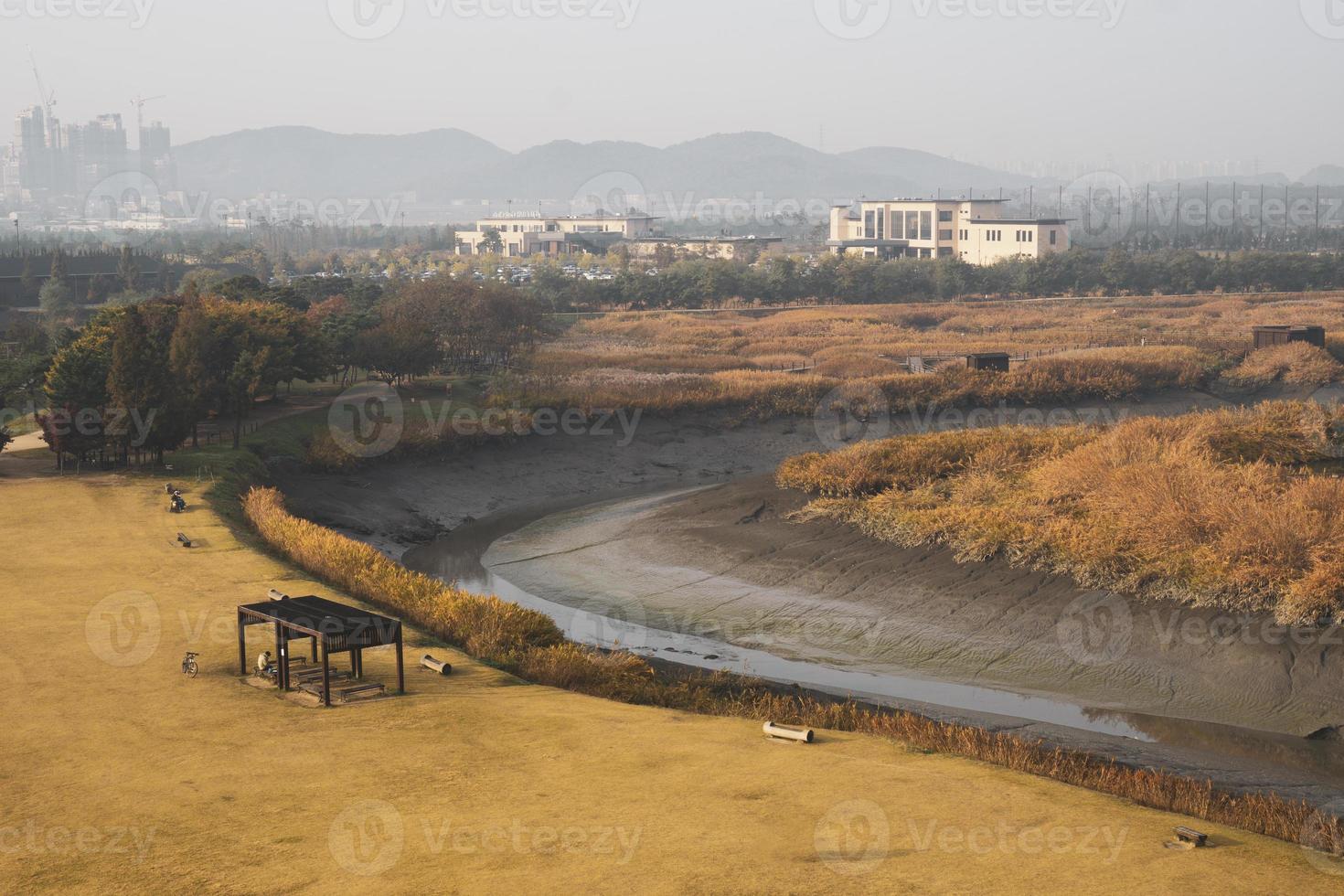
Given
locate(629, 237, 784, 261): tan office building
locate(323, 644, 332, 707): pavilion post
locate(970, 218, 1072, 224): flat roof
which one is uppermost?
locate(970, 218, 1072, 224): flat roof

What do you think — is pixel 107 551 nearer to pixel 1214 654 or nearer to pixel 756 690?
pixel 756 690

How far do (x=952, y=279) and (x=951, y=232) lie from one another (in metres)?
41.8

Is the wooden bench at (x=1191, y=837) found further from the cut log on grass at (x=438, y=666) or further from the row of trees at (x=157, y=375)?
the row of trees at (x=157, y=375)

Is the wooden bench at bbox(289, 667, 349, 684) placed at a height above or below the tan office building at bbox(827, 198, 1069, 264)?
below

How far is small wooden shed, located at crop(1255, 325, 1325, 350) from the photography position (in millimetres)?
69812

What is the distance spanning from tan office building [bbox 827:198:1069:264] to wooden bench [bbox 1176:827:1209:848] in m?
117

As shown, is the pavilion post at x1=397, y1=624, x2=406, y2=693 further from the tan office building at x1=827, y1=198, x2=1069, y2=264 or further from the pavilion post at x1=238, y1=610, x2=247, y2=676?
the tan office building at x1=827, y1=198, x2=1069, y2=264

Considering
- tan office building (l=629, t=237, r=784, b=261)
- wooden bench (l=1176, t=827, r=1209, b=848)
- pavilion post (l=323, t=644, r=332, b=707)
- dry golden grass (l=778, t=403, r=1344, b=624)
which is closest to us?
wooden bench (l=1176, t=827, r=1209, b=848)

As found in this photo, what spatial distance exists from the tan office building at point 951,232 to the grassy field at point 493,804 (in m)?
115

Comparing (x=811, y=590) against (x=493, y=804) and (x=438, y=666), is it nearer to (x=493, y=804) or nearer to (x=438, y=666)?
(x=438, y=666)

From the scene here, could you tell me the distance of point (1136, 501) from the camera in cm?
3091

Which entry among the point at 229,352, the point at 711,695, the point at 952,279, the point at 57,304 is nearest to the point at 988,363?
the point at 229,352

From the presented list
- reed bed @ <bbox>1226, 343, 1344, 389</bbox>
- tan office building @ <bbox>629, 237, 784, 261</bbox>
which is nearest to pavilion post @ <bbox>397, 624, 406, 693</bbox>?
reed bed @ <bbox>1226, 343, 1344, 389</bbox>

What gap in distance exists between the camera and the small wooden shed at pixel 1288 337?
69812 mm
